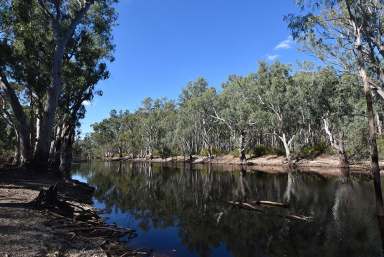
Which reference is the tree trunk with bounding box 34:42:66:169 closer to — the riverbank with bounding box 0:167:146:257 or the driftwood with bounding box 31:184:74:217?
the riverbank with bounding box 0:167:146:257

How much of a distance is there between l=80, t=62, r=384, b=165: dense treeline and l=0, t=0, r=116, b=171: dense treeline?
21.8 metres

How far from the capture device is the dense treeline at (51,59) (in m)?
22.9

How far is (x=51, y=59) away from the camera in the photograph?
28.1 m

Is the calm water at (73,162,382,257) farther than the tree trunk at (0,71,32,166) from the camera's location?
No

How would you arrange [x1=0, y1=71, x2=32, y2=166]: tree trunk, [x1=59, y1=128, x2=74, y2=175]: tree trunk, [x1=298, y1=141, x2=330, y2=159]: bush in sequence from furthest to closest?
1. [x1=298, y1=141, x2=330, y2=159]: bush
2. [x1=59, y1=128, x2=74, y2=175]: tree trunk
3. [x1=0, y1=71, x2=32, y2=166]: tree trunk

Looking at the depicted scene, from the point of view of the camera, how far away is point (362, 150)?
151 feet

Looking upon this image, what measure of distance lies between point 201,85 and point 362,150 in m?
49.5

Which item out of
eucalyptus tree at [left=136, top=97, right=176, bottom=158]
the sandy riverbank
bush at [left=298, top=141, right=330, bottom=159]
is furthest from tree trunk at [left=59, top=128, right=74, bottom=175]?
eucalyptus tree at [left=136, top=97, right=176, bottom=158]

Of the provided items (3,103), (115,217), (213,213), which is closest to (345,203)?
(213,213)

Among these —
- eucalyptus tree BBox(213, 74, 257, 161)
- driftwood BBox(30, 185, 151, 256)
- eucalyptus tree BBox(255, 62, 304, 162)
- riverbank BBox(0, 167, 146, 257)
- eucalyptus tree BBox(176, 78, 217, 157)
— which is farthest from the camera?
eucalyptus tree BBox(176, 78, 217, 157)

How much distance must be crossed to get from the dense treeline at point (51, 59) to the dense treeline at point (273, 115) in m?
21.8

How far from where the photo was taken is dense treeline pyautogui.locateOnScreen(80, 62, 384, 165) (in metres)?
51.1

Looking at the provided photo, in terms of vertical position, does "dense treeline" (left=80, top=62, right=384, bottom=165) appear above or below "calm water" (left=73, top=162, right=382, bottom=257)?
above

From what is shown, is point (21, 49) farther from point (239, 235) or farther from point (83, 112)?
point (239, 235)
